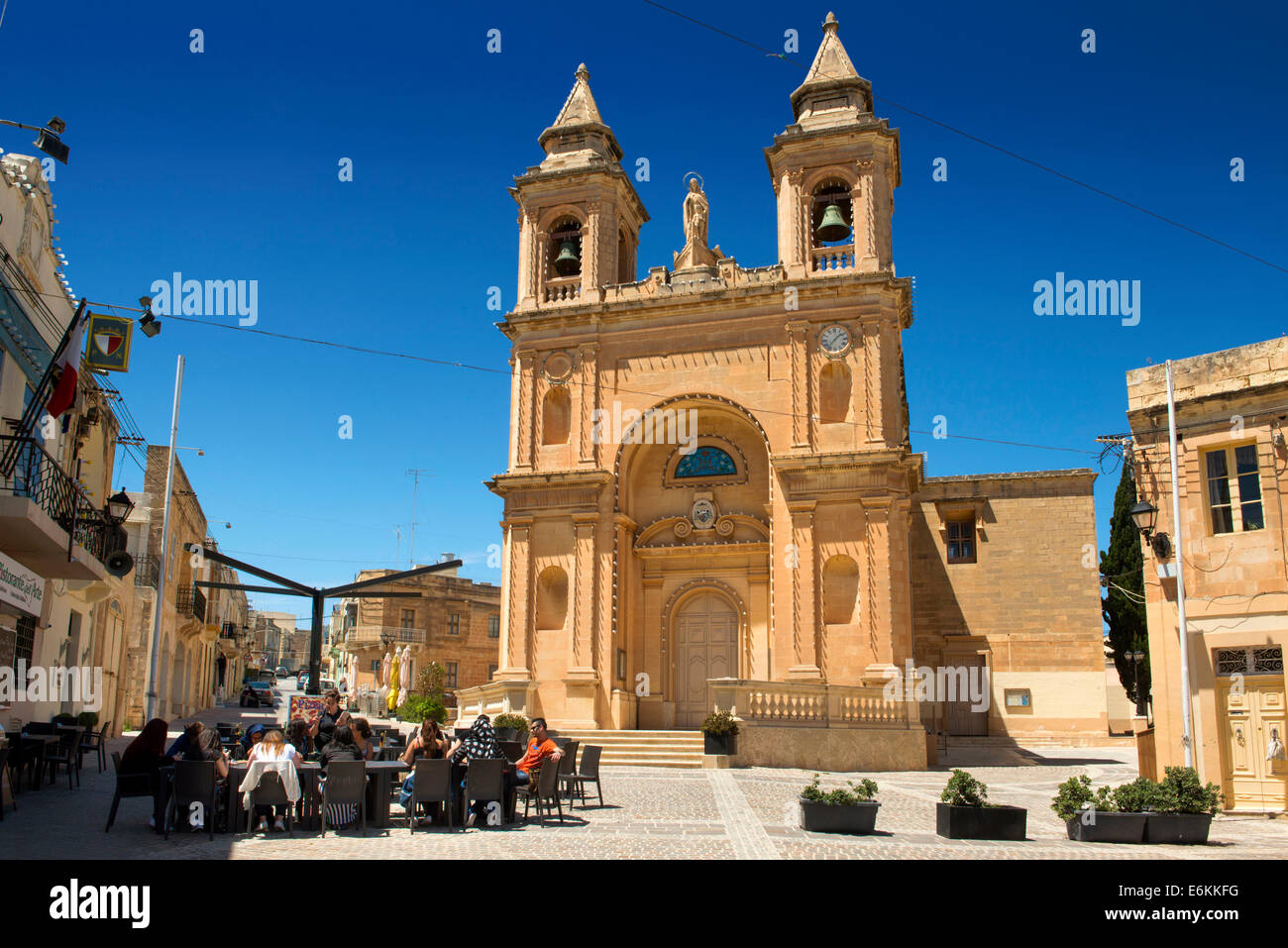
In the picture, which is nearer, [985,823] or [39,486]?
[985,823]

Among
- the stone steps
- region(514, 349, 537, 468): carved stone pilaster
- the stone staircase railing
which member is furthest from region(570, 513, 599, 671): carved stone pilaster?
the stone staircase railing

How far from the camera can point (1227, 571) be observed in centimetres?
1583

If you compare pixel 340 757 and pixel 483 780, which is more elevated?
pixel 340 757

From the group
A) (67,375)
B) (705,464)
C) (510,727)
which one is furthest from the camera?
(705,464)

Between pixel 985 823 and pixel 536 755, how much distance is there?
5431 mm

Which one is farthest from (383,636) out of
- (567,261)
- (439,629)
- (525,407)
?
(567,261)

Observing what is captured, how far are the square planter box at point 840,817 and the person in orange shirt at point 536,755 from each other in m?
3.11

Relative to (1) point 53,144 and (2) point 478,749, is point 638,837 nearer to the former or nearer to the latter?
(2) point 478,749

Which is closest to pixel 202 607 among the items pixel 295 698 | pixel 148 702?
pixel 148 702

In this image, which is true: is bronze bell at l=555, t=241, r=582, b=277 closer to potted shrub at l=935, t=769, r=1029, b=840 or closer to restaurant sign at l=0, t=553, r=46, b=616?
restaurant sign at l=0, t=553, r=46, b=616

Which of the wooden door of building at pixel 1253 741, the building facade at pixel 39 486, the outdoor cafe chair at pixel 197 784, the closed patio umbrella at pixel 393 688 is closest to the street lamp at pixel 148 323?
the building facade at pixel 39 486

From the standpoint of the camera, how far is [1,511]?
13.2 m
